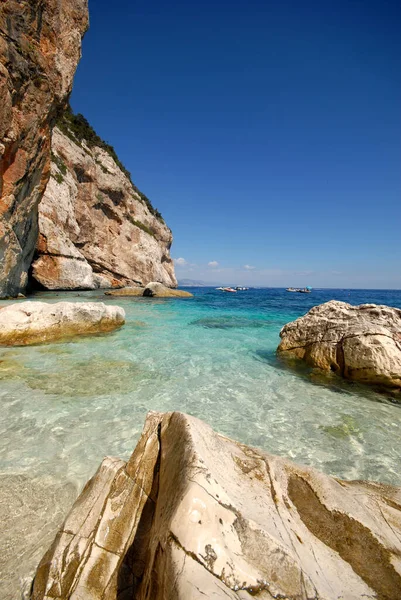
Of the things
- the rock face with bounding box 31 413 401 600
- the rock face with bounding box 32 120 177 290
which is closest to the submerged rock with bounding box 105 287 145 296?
the rock face with bounding box 32 120 177 290

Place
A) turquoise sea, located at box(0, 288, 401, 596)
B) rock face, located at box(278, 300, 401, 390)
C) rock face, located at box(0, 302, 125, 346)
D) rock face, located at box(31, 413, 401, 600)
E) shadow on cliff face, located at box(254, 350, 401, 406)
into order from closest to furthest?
rock face, located at box(31, 413, 401, 600) → turquoise sea, located at box(0, 288, 401, 596) → shadow on cliff face, located at box(254, 350, 401, 406) → rock face, located at box(278, 300, 401, 390) → rock face, located at box(0, 302, 125, 346)

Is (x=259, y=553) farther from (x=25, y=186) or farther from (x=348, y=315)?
(x=25, y=186)

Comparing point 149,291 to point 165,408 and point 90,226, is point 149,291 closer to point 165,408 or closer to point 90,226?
point 90,226

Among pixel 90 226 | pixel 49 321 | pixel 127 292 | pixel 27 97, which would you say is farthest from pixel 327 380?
pixel 90 226

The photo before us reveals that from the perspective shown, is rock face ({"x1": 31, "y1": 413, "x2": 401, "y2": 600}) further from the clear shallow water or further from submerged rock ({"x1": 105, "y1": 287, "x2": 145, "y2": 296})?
submerged rock ({"x1": 105, "y1": 287, "x2": 145, "y2": 296})

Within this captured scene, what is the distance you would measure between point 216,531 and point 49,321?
10508 mm

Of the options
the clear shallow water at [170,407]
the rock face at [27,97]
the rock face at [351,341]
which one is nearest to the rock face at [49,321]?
the clear shallow water at [170,407]

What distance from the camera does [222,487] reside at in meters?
1.88

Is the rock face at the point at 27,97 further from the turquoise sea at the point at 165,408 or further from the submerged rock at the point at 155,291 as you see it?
the submerged rock at the point at 155,291

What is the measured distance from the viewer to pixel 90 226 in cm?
4012

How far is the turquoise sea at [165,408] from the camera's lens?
3.95m

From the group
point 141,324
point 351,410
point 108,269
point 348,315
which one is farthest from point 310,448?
point 108,269

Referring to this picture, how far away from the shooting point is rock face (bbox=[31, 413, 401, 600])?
1.44m

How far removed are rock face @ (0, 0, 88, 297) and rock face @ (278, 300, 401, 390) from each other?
18.0 meters
